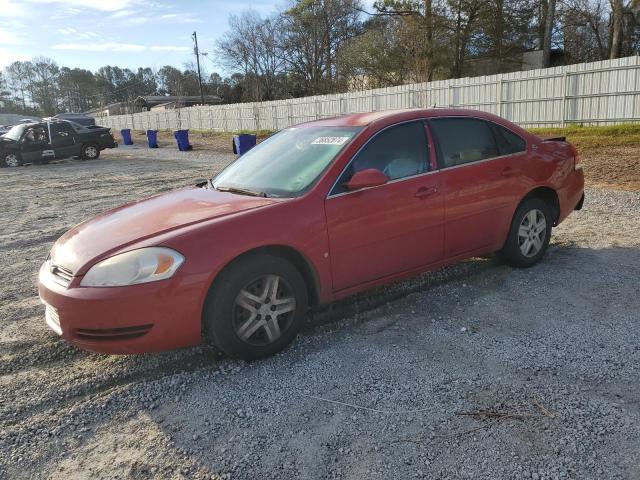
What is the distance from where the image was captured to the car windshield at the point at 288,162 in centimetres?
383

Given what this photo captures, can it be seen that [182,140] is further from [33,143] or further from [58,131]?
[33,143]

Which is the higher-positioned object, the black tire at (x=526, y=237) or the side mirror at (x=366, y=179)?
the side mirror at (x=366, y=179)

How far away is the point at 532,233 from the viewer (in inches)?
198

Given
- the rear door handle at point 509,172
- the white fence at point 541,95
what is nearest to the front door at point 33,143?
the white fence at point 541,95

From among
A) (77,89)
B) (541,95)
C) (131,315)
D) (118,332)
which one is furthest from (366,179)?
Answer: (77,89)

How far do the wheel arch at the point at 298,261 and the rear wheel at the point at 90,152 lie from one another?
70.0 feet

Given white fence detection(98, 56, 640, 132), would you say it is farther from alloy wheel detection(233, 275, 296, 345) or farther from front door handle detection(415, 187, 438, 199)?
alloy wheel detection(233, 275, 296, 345)

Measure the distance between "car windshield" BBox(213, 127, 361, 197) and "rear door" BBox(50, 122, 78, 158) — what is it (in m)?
19.4

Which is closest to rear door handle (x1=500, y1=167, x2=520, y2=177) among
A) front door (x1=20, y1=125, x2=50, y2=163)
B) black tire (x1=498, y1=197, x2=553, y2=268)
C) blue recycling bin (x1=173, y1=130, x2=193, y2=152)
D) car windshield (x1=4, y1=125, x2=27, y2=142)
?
black tire (x1=498, y1=197, x2=553, y2=268)

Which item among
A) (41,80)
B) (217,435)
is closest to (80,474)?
(217,435)

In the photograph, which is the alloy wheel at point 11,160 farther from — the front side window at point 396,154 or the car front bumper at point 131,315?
the front side window at point 396,154

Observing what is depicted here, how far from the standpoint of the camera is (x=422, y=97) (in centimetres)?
2295

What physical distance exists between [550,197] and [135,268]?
410 centimetres

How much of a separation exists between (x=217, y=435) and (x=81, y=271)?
51.8 inches
